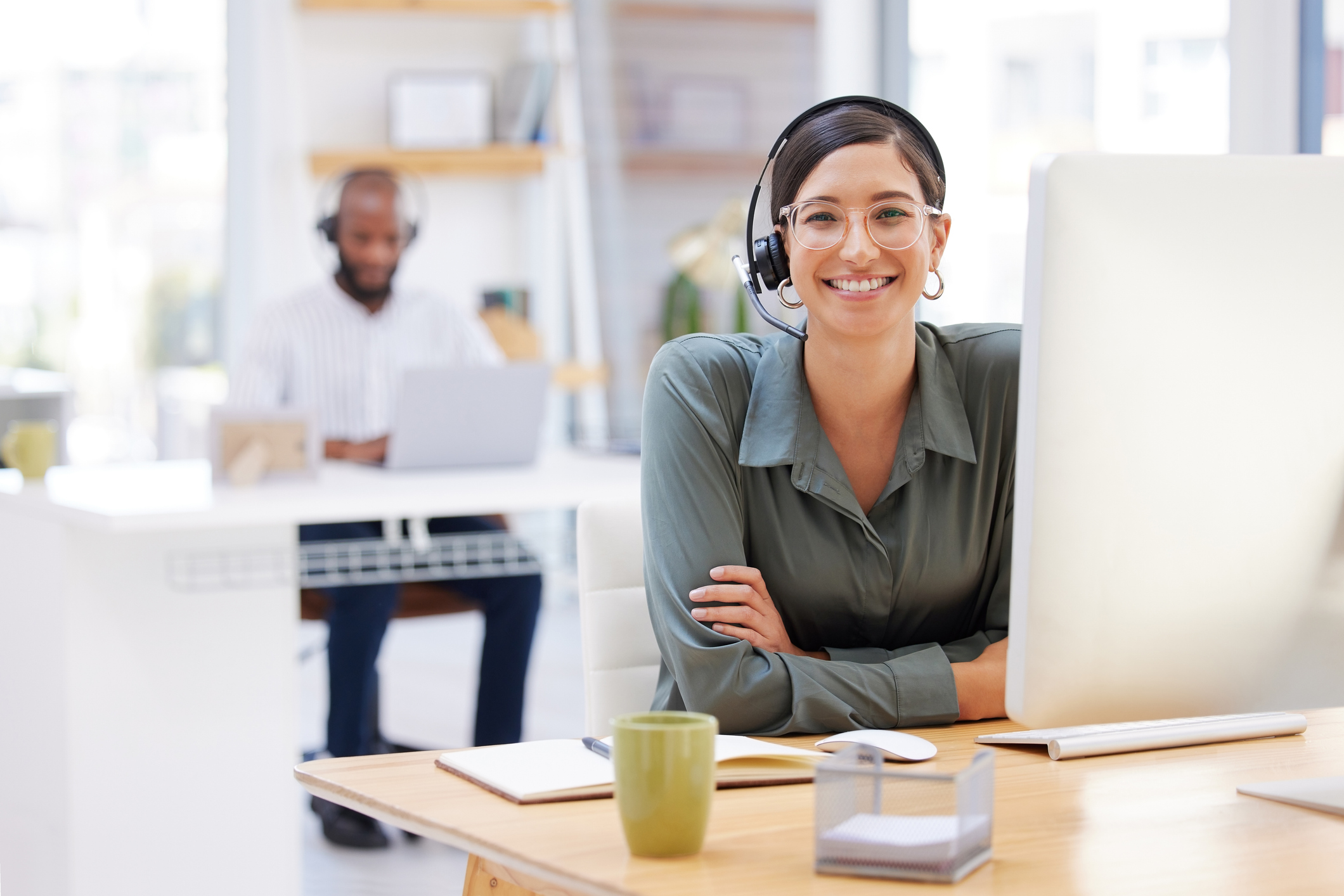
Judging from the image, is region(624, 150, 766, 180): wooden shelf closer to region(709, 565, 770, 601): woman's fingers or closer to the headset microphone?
the headset microphone

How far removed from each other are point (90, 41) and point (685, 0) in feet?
6.22

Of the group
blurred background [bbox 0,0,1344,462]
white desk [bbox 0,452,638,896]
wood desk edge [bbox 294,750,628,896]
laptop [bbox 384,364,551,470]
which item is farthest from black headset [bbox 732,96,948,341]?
blurred background [bbox 0,0,1344,462]

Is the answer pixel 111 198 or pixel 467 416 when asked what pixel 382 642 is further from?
pixel 111 198

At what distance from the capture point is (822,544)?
1.33 m

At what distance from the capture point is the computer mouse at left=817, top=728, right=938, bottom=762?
1.03m

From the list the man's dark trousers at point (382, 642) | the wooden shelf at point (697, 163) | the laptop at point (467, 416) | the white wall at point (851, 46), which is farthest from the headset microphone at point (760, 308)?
the wooden shelf at point (697, 163)

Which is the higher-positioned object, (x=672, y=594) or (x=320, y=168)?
(x=320, y=168)

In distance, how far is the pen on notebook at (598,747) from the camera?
98 cm

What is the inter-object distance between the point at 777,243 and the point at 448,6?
3.19 m

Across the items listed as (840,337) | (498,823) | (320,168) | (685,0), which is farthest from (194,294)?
(498,823)

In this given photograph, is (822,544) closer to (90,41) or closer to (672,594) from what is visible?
(672,594)

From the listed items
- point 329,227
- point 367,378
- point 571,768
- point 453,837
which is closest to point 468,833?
point 453,837

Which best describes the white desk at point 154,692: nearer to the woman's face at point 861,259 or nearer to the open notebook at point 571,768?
the woman's face at point 861,259

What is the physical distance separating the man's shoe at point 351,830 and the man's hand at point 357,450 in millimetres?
691
